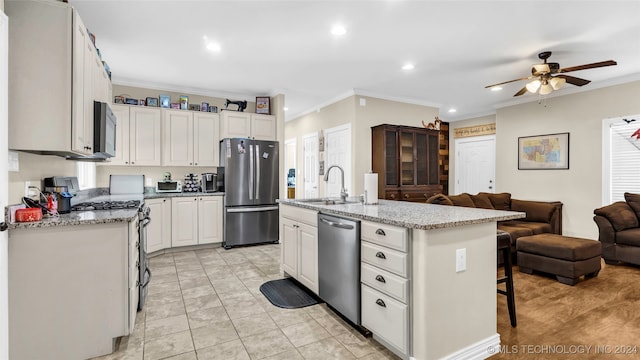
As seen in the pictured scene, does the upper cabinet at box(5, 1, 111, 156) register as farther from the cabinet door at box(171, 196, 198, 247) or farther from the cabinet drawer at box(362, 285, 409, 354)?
the cabinet door at box(171, 196, 198, 247)

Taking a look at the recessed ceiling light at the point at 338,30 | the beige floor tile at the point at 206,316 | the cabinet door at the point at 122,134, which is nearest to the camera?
the beige floor tile at the point at 206,316

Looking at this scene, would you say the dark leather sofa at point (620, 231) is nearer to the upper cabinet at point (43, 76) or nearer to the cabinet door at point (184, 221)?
the cabinet door at point (184, 221)

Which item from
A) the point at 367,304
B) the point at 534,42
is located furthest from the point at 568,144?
the point at 367,304

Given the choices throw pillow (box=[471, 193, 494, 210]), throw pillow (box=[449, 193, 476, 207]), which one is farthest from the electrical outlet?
throw pillow (box=[471, 193, 494, 210])

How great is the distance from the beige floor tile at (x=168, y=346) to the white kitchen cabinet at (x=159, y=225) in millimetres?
2456

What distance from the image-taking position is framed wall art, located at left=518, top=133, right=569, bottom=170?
539cm

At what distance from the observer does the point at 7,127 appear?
5.93 ft

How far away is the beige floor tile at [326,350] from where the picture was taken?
1.96 metres

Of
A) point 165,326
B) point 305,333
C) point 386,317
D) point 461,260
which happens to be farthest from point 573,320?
point 165,326

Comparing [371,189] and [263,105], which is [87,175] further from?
[371,189]

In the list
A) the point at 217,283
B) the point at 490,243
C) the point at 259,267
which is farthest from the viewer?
the point at 259,267

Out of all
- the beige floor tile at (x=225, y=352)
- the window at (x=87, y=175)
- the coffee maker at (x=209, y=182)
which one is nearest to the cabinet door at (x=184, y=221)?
the coffee maker at (x=209, y=182)

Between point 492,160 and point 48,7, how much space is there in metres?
7.67

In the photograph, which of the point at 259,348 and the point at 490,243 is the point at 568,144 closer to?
the point at 490,243
